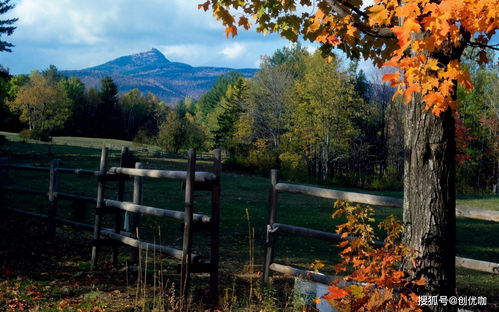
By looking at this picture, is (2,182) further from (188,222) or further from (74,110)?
(74,110)

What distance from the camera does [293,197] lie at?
2542 cm

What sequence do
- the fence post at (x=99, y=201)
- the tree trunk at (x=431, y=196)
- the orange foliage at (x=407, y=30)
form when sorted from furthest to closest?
the fence post at (x=99, y=201) < the tree trunk at (x=431, y=196) < the orange foliage at (x=407, y=30)

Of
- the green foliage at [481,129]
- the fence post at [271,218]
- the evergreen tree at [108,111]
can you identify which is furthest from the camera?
the evergreen tree at [108,111]

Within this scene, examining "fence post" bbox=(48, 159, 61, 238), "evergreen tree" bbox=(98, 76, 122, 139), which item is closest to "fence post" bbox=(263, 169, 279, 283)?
"fence post" bbox=(48, 159, 61, 238)

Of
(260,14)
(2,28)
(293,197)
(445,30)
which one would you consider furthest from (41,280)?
(2,28)

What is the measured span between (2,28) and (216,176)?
37271 millimetres

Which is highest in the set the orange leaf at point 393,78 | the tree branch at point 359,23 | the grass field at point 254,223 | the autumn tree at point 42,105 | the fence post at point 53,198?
the autumn tree at point 42,105

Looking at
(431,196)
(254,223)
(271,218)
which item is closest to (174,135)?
(254,223)

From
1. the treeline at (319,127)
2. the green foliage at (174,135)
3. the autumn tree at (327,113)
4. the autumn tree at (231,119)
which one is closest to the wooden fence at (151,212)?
the treeline at (319,127)

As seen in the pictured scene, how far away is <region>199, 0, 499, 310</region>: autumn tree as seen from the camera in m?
3.73

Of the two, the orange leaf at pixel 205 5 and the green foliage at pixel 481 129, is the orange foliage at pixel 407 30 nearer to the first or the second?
the orange leaf at pixel 205 5

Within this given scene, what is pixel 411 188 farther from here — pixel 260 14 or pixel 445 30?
pixel 260 14

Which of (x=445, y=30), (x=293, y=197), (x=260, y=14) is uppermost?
(x=260, y=14)

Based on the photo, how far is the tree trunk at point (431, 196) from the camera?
4512 millimetres
